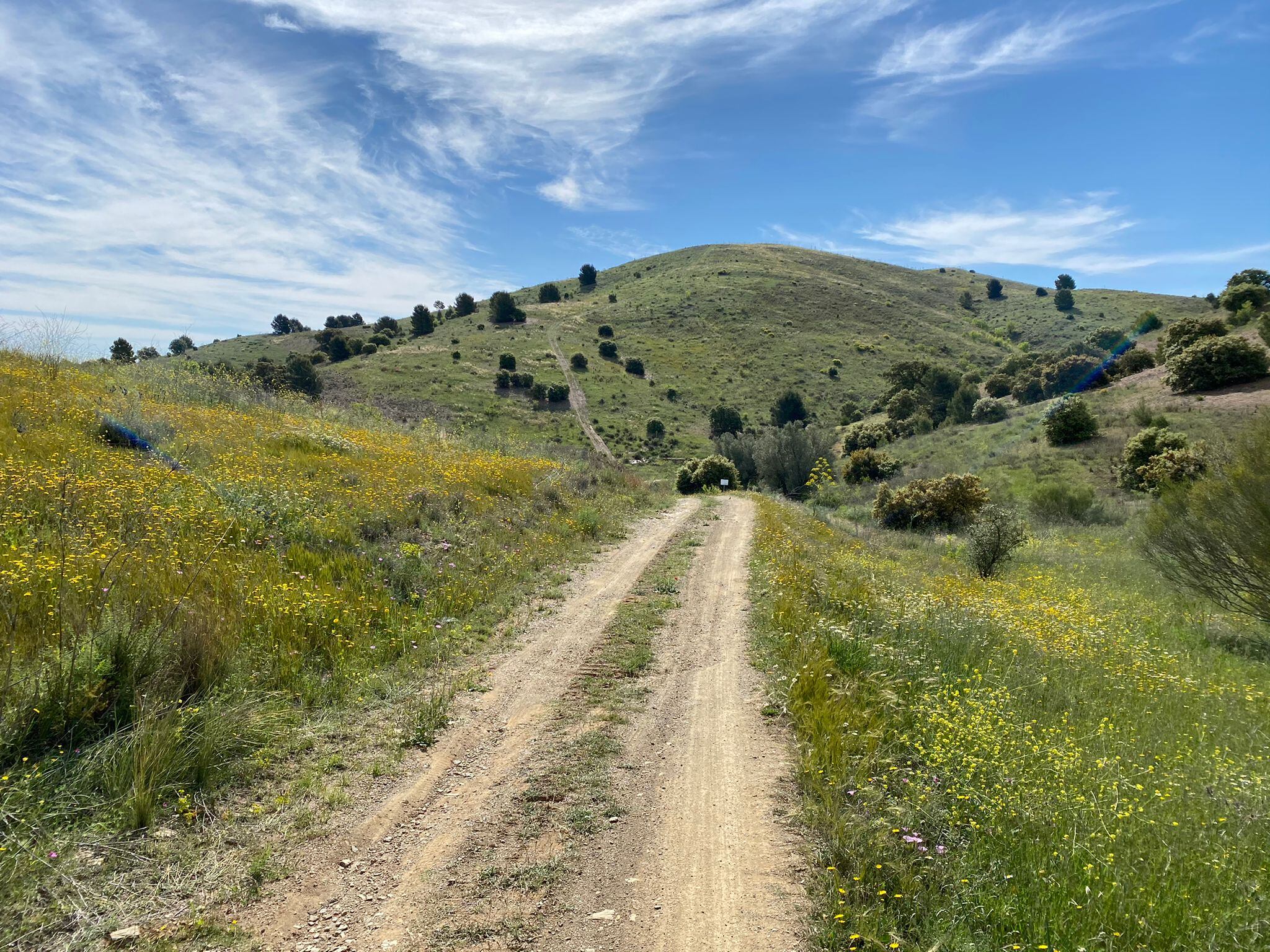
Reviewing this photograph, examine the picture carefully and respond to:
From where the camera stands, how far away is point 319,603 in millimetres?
6777

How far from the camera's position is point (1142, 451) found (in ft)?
91.1

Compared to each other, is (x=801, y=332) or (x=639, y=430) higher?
(x=801, y=332)

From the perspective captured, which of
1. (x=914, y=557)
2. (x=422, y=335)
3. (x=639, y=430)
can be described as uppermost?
(x=422, y=335)

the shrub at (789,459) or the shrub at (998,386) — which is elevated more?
the shrub at (998,386)

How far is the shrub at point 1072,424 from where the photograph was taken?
110 ft

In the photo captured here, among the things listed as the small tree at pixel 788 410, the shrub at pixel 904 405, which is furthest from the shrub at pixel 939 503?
the small tree at pixel 788 410

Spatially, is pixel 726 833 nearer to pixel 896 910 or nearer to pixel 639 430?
pixel 896 910

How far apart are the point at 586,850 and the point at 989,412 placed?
2265 inches

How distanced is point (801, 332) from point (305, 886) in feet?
→ 302

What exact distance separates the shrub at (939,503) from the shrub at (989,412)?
94.3 feet

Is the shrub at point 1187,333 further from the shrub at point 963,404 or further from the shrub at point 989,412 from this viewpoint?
the shrub at point 963,404

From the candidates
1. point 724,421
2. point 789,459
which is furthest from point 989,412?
point 789,459

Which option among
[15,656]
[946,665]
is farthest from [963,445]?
[15,656]

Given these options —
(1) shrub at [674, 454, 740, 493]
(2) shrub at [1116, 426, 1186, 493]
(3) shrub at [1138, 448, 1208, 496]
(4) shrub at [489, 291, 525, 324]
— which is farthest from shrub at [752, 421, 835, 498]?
(4) shrub at [489, 291, 525, 324]
